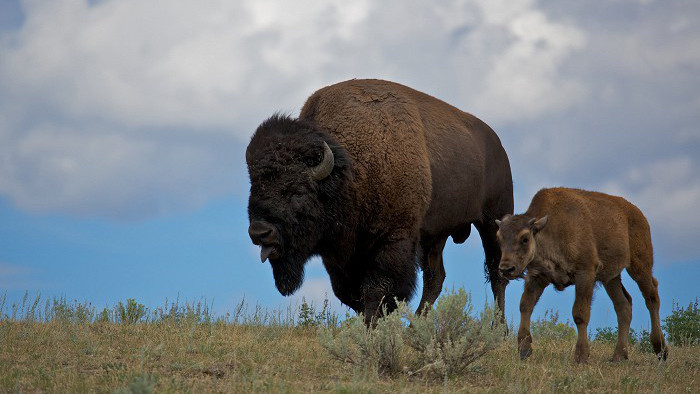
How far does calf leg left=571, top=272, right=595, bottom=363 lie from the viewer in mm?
7848

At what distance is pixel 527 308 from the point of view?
7996 mm

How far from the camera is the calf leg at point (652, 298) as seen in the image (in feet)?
29.0

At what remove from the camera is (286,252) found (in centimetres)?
873

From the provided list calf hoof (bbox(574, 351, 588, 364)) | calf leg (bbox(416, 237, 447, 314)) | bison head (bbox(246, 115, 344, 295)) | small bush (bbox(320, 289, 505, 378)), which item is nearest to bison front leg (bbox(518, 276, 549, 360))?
calf hoof (bbox(574, 351, 588, 364))

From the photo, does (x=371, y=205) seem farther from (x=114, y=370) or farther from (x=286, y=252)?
(x=114, y=370)

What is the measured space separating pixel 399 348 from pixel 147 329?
11.4 feet

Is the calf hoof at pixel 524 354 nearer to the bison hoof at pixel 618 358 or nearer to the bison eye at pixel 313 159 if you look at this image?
the bison hoof at pixel 618 358

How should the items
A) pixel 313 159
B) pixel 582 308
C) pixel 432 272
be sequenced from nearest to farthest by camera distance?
1. pixel 582 308
2. pixel 313 159
3. pixel 432 272

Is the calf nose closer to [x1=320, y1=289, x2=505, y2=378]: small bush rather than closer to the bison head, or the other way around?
the bison head

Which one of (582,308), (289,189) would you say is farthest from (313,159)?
(582,308)

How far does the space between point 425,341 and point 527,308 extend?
165 cm

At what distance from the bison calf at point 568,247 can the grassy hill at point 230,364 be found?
0.57 metres

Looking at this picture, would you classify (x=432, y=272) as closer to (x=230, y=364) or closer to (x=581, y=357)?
(x=581, y=357)

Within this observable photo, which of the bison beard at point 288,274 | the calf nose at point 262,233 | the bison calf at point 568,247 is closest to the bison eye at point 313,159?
the calf nose at point 262,233
